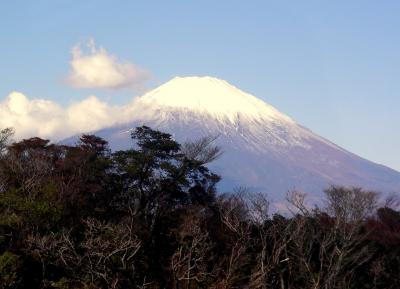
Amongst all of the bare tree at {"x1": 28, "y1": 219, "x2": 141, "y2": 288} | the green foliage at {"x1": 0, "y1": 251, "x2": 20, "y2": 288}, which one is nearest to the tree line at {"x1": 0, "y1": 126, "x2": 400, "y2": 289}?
the green foliage at {"x1": 0, "y1": 251, "x2": 20, "y2": 288}

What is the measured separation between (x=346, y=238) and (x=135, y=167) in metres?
8.88

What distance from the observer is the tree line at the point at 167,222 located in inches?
739

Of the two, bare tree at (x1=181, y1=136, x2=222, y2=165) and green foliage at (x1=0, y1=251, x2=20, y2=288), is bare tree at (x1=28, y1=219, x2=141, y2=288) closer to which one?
green foliage at (x1=0, y1=251, x2=20, y2=288)

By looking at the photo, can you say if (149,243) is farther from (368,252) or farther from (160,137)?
(368,252)

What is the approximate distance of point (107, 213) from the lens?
24828 mm

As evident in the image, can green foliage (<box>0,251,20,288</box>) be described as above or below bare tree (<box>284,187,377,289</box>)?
below

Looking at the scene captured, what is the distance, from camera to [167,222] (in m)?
25.0

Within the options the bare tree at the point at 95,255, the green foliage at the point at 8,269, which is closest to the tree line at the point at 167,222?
the green foliage at the point at 8,269

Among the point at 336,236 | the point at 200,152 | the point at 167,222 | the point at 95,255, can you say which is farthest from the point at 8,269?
the point at 336,236

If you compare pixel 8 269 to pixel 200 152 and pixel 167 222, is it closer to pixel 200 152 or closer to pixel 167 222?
pixel 167 222

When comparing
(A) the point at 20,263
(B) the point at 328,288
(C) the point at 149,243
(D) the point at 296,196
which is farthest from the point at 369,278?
(A) the point at 20,263

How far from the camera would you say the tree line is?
61.6 ft

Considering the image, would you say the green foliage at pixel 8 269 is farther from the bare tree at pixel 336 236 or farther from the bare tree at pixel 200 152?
the bare tree at pixel 200 152

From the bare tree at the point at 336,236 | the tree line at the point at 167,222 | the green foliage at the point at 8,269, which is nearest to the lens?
the green foliage at the point at 8,269
